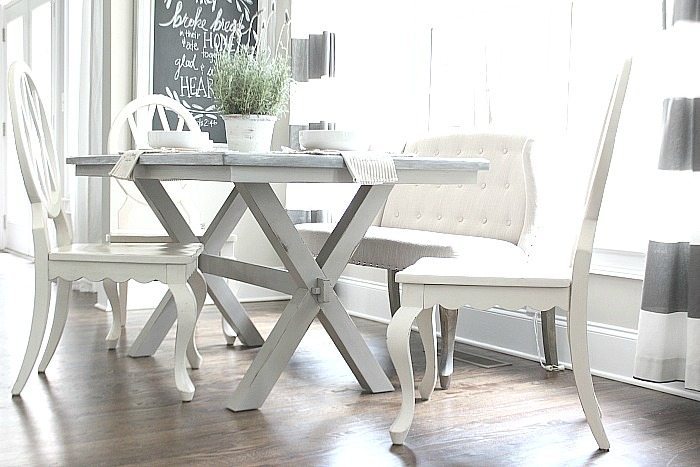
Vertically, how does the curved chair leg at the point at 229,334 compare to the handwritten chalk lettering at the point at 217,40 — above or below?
below

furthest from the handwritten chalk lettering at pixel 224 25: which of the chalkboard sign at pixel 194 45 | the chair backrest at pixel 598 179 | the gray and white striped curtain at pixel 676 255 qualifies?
the chair backrest at pixel 598 179

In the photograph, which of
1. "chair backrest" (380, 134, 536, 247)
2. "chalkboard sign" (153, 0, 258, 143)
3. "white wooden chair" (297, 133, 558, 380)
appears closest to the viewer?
"white wooden chair" (297, 133, 558, 380)

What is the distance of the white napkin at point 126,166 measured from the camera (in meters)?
2.81

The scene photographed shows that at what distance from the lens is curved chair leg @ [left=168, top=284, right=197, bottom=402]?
111 inches

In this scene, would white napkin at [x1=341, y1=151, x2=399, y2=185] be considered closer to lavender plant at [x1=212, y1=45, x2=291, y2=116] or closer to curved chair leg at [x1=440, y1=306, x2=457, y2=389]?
lavender plant at [x1=212, y1=45, x2=291, y2=116]

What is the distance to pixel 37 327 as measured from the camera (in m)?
2.94

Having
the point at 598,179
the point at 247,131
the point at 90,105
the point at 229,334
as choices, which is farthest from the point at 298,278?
the point at 90,105

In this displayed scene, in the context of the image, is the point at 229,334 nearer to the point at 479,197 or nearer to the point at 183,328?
the point at 183,328

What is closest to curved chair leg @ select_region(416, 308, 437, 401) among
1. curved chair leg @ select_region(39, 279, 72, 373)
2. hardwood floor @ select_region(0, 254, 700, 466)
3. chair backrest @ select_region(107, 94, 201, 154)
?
hardwood floor @ select_region(0, 254, 700, 466)

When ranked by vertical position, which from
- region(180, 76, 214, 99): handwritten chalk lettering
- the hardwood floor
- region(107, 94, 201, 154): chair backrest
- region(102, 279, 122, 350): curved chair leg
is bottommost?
the hardwood floor

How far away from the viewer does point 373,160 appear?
261 centimetres

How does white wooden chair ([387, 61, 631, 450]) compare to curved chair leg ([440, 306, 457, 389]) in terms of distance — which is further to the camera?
curved chair leg ([440, 306, 457, 389])

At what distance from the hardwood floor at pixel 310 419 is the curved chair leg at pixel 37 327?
0.20 feet

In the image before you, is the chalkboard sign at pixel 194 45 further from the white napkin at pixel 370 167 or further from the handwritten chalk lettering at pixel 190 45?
the white napkin at pixel 370 167
